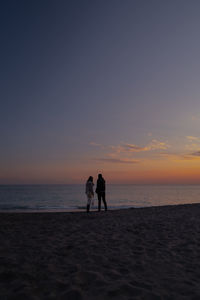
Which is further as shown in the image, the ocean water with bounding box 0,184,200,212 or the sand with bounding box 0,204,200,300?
the ocean water with bounding box 0,184,200,212

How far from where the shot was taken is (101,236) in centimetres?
648

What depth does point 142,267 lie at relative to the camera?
12.9 ft

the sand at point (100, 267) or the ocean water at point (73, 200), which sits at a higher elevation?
the sand at point (100, 267)

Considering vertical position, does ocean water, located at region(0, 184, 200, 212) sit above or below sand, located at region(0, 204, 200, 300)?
below

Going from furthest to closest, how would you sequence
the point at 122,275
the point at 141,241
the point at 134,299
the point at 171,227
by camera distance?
1. the point at 171,227
2. the point at 141,241
3. the point at 122,275
4. the point at 134,299

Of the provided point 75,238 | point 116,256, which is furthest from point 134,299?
point 75,238

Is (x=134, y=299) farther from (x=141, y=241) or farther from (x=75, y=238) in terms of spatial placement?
(x=75, y=238)

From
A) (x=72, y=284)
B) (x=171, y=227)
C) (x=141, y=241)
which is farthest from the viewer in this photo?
(x=171, y=227)

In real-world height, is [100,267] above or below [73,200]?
above

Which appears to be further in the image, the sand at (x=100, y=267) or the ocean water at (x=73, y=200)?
the ocean water at (x=73, y=200)

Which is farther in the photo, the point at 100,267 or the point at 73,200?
the point at 73,200

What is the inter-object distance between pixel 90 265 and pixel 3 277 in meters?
1.58

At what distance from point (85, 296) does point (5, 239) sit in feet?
13.8

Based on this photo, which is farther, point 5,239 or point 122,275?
point 5,239
